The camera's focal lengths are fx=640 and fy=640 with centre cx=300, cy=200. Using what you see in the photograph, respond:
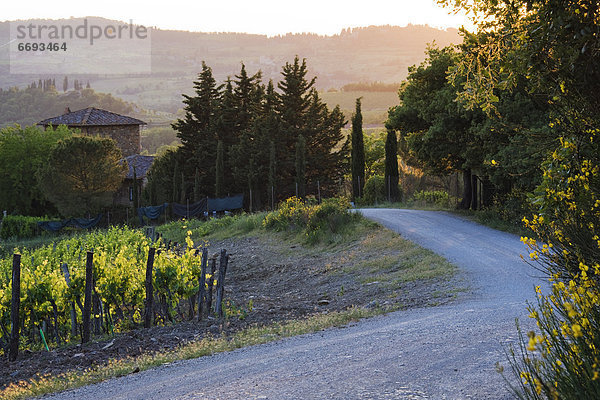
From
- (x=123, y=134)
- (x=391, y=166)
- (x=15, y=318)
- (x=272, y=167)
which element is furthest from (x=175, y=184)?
(x=15, y=318)

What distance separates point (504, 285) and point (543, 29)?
8939 mm

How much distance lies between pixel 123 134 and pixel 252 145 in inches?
1230

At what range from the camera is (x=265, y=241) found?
29031 mm

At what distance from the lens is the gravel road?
6973 millimetres

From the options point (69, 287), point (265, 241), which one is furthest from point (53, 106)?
point (69, 287)

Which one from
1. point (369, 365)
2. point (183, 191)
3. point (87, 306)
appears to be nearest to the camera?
point (369, 365)

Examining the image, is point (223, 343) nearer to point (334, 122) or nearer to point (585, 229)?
point (585, 229)

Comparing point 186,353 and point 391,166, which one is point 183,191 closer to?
point 391,166

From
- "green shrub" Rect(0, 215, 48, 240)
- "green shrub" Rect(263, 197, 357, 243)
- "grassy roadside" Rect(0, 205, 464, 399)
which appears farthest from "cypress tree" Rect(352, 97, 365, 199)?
"green shrub" Rect(0, 215, 48, 240)

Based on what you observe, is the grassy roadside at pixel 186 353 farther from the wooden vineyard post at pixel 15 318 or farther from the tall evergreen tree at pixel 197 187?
the tall evergreen tree at pixel 197 187

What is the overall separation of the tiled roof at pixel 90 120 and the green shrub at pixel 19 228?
24.9m

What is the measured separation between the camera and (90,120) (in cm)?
7406

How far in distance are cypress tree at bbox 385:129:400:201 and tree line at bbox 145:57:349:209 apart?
6.09 meters

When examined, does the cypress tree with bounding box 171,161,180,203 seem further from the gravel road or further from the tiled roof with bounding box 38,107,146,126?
the gravel road
